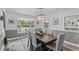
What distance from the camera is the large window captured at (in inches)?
59.9

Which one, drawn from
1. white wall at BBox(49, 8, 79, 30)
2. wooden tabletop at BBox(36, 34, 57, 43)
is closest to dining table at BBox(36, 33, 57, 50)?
wooden tabletop at BBox(36, 34, 57, 43)

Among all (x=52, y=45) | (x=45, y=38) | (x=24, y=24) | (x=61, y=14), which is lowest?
(x=52, y=45)

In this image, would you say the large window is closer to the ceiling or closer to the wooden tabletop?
the ceiling

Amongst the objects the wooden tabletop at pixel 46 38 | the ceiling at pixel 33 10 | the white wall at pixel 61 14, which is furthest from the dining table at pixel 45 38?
the ceiling at pixel 33 10

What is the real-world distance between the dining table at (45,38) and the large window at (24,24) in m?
0.24

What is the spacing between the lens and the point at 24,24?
5.06 feet

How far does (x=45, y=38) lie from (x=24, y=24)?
1.48 ft

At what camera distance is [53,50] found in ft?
5.17

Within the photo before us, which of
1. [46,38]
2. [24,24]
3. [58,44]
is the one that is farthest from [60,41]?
[24,24]

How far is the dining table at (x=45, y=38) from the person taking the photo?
5.10ft

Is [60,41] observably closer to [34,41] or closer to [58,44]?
[58,44]
